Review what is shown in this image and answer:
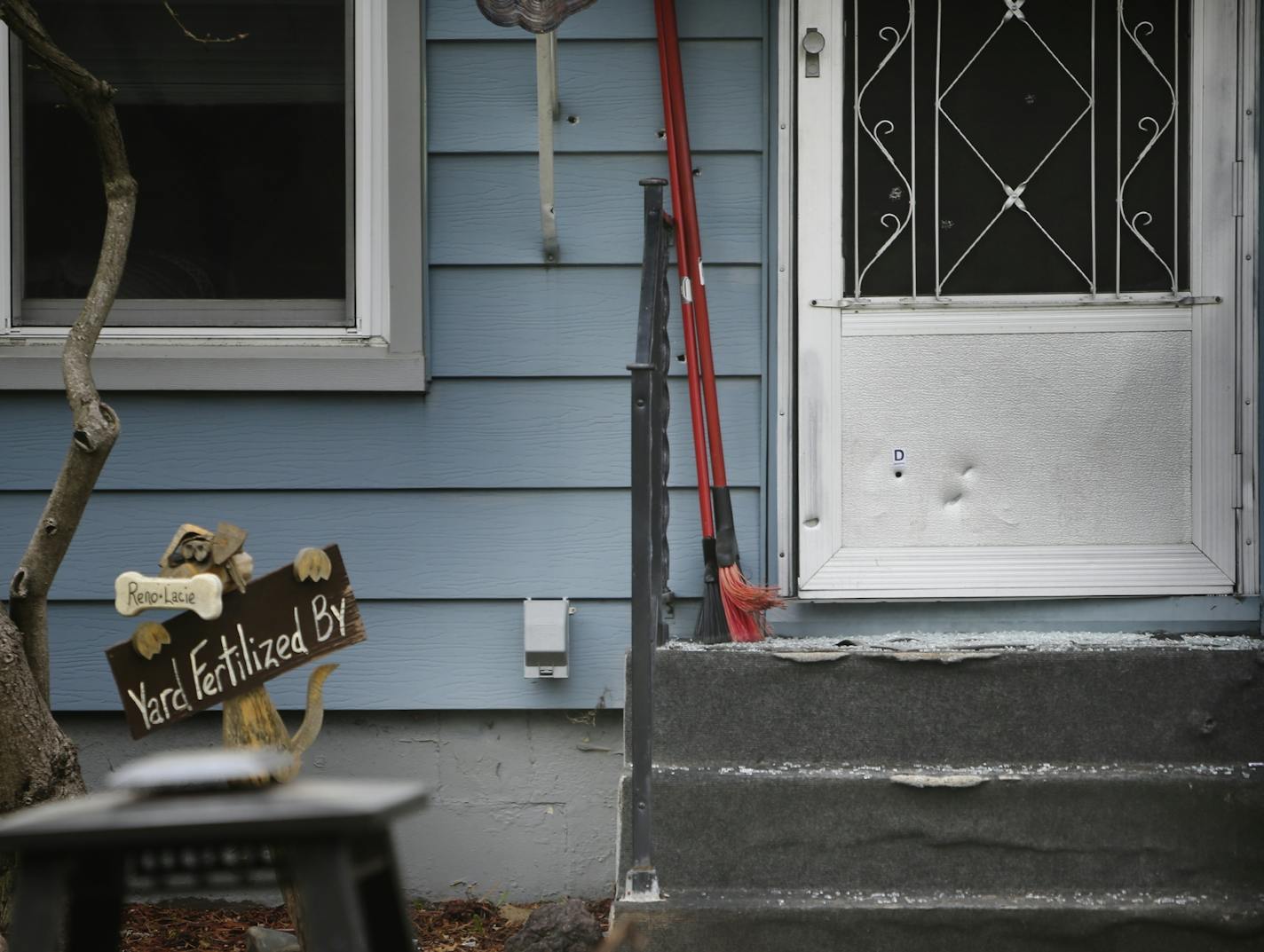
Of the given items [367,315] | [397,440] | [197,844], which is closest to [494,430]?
[397,440]

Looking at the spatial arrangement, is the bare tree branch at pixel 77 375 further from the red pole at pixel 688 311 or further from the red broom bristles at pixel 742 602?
the red broom bristles at pixel 742 602

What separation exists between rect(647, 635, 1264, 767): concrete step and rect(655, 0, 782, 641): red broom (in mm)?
328

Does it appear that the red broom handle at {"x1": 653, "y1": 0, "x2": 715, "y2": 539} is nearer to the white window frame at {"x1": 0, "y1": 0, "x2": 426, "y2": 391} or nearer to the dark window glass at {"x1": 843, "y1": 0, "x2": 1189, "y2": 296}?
the dark window glass at {"x1": 843, "y1": 0, "x2": 1189, "y2": 296}

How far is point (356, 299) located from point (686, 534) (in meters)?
1.04

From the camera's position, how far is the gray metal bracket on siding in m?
3.04

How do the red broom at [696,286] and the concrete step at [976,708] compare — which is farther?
the red broom at [696,286]

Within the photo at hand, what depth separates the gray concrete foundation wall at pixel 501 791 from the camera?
3.45 meters

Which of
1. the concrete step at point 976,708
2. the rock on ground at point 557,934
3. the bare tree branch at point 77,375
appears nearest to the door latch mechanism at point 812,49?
the concrete step at point 976,708

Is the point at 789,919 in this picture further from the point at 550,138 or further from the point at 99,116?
the point at 99,116

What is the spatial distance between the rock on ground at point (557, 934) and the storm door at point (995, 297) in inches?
39.3

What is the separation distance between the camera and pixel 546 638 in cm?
333

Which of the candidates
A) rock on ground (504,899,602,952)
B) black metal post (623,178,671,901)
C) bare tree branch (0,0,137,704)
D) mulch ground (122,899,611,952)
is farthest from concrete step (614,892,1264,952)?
bare tree branch (0,0,137,704)

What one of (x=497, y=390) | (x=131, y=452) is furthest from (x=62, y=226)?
(x=497, y=390)

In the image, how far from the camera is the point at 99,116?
2645mm
